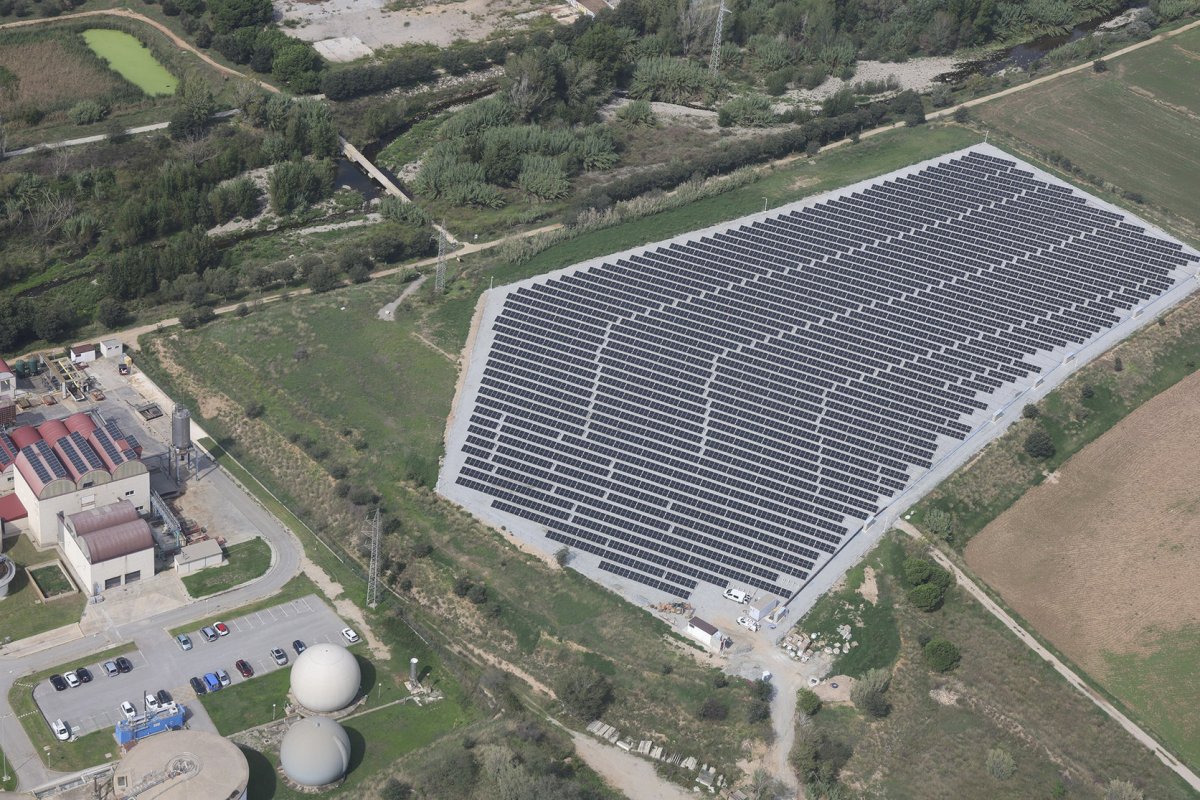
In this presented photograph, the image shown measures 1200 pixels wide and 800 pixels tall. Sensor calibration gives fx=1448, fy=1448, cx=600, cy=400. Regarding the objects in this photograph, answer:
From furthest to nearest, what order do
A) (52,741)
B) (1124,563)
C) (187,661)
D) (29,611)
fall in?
(1124,563), (29,611), (187,661), (52,741)

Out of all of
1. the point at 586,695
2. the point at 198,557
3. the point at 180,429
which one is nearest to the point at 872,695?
the point at 586,695

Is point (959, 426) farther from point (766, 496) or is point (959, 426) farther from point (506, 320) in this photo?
point (506, 320)

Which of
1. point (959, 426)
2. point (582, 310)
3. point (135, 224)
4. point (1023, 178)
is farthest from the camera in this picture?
point (1023, 178)

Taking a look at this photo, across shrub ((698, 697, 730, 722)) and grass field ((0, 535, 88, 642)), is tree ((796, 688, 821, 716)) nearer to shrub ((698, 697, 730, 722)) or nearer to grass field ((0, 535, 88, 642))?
shrub ((698, 697, 730, 722))

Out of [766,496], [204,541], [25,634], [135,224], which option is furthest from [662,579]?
[135,224]

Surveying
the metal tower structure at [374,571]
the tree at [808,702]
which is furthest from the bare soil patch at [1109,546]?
the metal tower structure at [374,571]

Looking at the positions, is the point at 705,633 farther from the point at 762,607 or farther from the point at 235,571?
the point at 235,571
